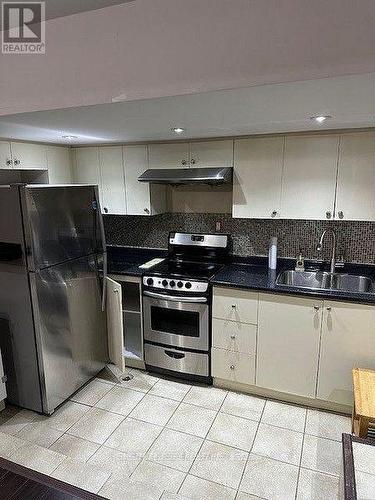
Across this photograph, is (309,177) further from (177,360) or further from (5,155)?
(5,155)

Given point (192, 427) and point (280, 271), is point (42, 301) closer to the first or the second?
point (192, 427)

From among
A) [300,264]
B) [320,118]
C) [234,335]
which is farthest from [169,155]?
[234,335]

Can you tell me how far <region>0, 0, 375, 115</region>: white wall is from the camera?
1034 mm

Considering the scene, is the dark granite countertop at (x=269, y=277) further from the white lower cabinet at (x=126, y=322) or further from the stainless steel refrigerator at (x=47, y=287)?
the stainless steel refrigerator at (x=47, y=287)

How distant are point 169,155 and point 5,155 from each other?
1328 mm

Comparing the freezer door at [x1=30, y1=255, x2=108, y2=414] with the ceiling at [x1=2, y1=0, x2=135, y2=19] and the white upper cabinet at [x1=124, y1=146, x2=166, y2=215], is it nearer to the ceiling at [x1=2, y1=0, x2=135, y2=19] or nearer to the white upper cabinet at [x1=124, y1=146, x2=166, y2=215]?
the white upper cabinet at [x1=124, y1=146, x2=166, y2=215]

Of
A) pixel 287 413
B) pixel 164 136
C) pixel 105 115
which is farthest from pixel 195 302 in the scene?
pixel 105 115

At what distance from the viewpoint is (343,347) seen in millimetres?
2340

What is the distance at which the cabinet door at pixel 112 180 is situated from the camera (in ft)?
10.3

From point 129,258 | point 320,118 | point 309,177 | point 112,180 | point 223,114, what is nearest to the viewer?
point 223,114

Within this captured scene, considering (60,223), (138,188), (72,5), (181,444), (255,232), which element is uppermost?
(72,5)

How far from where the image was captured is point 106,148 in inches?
124

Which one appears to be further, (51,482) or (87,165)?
(87,165)

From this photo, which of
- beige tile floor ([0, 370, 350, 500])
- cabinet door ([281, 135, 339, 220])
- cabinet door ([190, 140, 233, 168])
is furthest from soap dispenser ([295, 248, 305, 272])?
beige tile floor ([0, 370, 350, 500])
